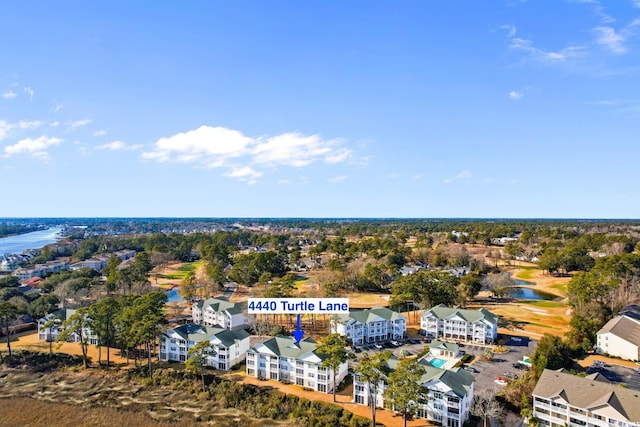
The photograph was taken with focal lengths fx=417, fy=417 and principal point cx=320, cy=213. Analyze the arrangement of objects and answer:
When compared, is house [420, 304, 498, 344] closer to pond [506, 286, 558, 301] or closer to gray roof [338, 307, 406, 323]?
gray roof [338, 307, 406, 323]

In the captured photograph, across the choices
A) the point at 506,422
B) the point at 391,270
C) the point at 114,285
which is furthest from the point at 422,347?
the point at 114,285

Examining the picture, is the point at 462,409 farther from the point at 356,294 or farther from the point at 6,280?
the point at 6,280

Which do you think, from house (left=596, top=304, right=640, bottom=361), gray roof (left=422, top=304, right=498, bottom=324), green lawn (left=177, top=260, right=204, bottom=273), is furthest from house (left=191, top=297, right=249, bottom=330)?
green lawn (left=177, top=260, right=204, bottom=273)

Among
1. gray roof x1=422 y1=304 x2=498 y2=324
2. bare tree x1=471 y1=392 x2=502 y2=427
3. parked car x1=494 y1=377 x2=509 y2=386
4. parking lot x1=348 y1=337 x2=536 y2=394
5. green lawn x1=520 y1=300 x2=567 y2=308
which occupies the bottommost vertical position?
parking lot x1=348 y1=337 x2=536 y2=394

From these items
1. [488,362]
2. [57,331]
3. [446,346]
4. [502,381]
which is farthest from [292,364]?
[57,331]

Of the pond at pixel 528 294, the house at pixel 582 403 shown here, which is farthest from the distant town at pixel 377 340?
the pond at pixel 528 294

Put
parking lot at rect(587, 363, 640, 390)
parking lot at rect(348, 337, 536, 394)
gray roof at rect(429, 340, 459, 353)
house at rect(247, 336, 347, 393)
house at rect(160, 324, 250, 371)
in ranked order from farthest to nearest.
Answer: gray roof at rect(429, 340, 459, 353) → house at rect(160, 324, 250, 371) → parking lot at rect(348, 337, 536, 394) → parking lot at rect(587, 363, 640, 390) → house at rect(247, 336, 347, 393)

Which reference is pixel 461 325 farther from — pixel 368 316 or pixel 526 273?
pixel 526 273
